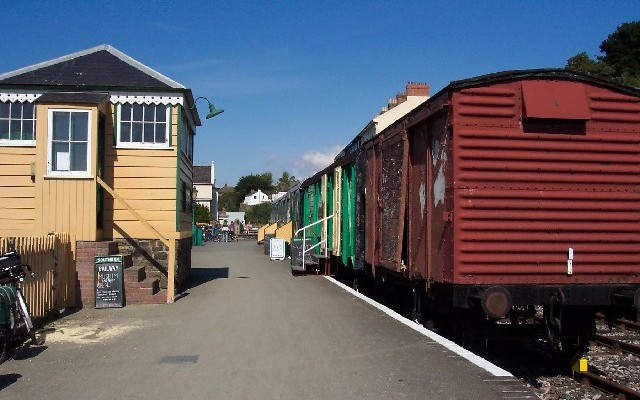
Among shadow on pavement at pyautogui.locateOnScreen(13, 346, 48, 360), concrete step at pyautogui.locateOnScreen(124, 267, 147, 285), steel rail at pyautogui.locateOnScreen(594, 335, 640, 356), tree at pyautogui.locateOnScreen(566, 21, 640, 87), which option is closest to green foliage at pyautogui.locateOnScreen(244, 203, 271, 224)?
tree at pyautogui.locateOnScreen(566, 21, 640, 87)

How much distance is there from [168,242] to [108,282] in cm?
167

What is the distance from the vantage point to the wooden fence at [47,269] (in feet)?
31.2

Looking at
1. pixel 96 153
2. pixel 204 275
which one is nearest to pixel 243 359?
pixel 96 153

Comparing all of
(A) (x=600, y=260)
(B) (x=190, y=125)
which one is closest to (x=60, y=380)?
(A) (x=600, y=260)

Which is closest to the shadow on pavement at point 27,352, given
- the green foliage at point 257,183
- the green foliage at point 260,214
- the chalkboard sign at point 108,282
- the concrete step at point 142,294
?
the chalkboard sign at point 108,282

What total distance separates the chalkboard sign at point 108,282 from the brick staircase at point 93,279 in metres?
0.18

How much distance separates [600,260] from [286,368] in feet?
12.9

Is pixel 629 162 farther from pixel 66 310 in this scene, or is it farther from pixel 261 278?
pixel 261 278

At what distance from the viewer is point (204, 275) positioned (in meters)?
19.0

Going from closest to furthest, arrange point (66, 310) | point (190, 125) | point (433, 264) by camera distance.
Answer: point (433, 264) → point (66, 310) → point (190, 125)

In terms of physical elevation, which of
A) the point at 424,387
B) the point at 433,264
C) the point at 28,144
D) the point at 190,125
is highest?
the point at 190,125

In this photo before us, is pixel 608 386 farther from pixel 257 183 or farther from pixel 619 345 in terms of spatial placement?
pixel 257 183

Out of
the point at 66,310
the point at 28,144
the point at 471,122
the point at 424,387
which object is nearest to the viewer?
the point at 424,387

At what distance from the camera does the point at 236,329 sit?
9672mm
